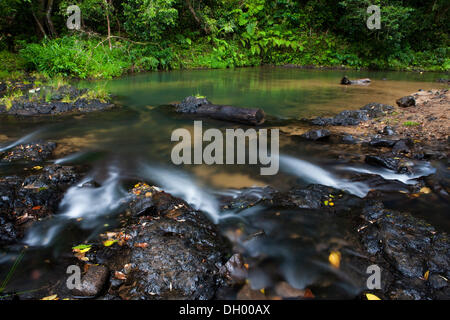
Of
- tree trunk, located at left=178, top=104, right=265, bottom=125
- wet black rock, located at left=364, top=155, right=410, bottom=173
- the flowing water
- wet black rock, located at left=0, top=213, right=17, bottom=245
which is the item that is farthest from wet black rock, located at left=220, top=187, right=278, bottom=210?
tree trunk, located at left=178, top=104, right=265, bottom=125

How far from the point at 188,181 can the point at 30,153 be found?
112 inches

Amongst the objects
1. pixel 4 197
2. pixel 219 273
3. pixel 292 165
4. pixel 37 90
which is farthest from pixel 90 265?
pixel 37 90

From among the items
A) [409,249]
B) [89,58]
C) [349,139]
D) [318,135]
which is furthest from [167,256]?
[89,58]

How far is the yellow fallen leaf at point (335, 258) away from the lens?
254 centimetres

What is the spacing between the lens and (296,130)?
248 inches

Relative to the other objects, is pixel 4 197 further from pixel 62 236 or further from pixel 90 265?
pixel 90 265

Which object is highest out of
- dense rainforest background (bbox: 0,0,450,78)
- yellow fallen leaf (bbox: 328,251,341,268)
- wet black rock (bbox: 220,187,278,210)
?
dense rainforest background (bbox: 0,0,450,78)

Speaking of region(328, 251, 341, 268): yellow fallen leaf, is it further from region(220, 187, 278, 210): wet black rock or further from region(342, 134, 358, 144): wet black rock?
region(342, 134, 358, 144): wet black rock

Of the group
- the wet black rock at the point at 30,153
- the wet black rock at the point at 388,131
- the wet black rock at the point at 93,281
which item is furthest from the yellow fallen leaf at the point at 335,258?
the wet black rock at the point at 30,153

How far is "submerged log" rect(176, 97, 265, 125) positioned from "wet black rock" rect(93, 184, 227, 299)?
12.7 ft

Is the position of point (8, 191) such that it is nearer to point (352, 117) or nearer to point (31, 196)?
point (31, 196)

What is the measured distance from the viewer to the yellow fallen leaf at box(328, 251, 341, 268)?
100 inches

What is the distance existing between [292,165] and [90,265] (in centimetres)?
328

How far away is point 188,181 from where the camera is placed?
13.6ft
